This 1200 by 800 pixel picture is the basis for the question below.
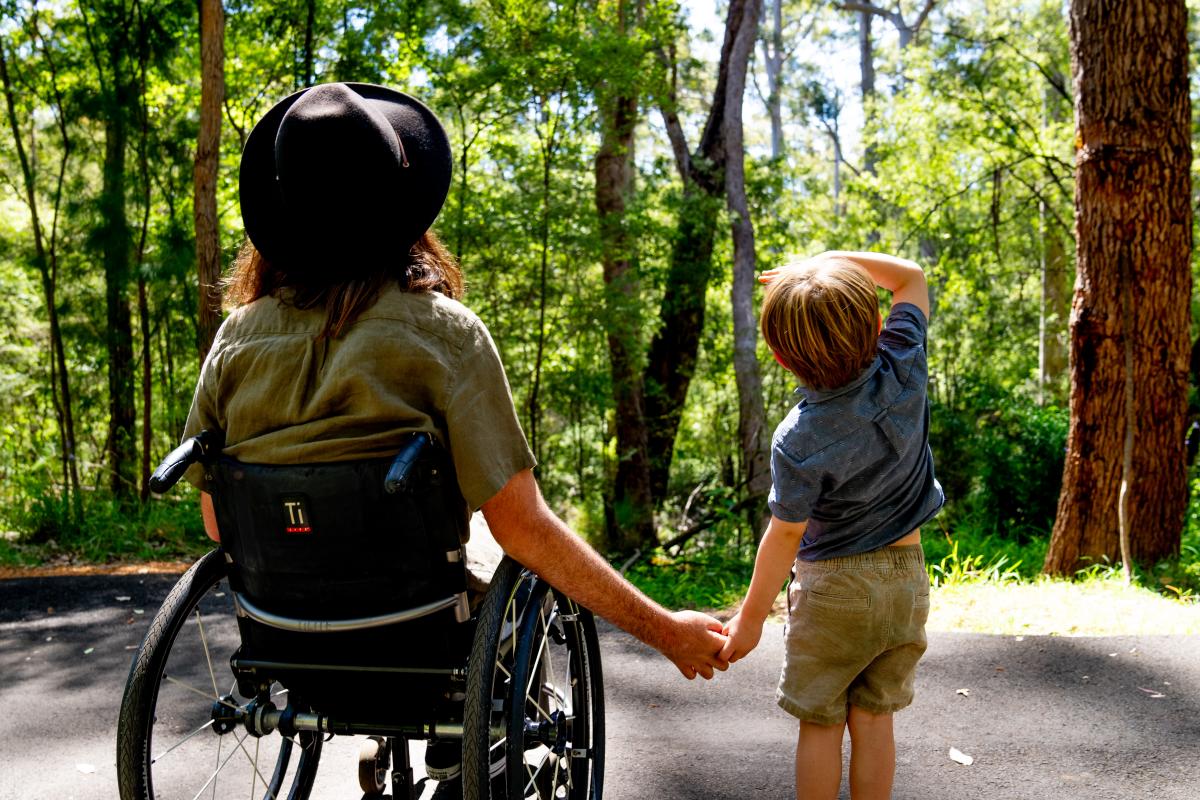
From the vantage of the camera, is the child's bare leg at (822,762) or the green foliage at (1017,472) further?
the green foliage at (1017,472)

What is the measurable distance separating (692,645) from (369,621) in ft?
2.09

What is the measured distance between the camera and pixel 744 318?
34.8ft

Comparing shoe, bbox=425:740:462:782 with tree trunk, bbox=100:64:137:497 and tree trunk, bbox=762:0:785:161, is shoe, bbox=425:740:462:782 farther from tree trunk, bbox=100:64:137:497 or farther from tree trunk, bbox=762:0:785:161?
tree trunk, bbox=762:0:785:161

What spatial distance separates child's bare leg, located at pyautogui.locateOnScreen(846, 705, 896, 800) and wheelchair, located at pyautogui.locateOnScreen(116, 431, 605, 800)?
580 millimetres

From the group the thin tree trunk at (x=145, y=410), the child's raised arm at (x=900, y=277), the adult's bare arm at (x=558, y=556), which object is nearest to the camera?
the adult's bare arm at (x=558, y=556)

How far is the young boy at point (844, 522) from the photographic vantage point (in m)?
1.96

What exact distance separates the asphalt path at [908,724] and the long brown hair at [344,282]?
1.46m

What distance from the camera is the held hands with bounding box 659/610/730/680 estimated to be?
6.28 feet

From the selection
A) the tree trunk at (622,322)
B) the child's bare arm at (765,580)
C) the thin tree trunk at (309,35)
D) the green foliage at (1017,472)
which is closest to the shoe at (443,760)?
the child's bare arm at (765,580)

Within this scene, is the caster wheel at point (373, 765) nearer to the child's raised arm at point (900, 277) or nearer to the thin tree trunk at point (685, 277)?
the child's raised arm at point (900, 277)

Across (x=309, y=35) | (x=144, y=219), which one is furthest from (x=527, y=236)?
(x=144, y=219)

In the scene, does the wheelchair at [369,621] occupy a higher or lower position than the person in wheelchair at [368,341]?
lower

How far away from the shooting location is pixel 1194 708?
3008mm

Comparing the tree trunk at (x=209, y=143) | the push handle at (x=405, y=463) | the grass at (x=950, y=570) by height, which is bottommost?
the grass at (x=950, y=570)
